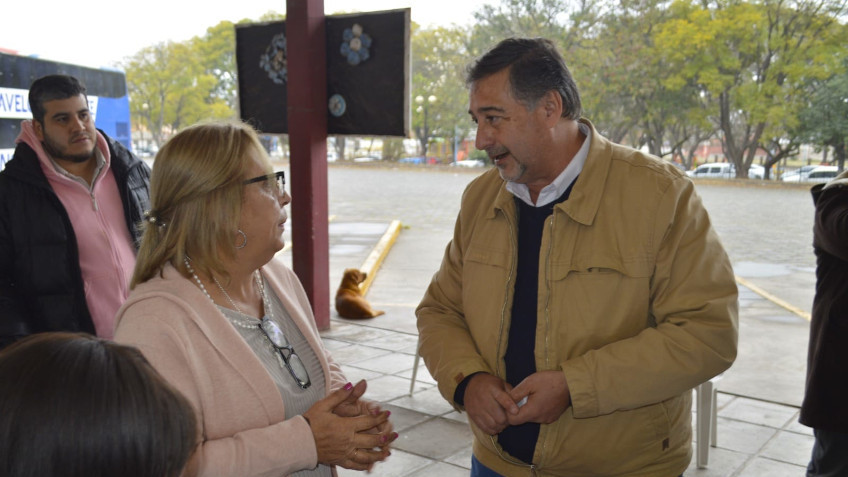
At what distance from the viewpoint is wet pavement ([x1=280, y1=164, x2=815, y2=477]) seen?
11.8 ft

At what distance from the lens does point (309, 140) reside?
217 inches

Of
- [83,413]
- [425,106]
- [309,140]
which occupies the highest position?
[425,106]

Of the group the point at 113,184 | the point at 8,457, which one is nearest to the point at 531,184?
the point at 8,457

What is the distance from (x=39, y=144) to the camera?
2814mm

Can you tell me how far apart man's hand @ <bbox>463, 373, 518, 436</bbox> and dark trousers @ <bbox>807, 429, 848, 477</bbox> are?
145 cm

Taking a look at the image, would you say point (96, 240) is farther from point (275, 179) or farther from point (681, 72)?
point (681, 72)

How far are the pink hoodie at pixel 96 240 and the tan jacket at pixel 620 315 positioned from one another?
1.65 metres

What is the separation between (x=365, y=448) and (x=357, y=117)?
4.12 m

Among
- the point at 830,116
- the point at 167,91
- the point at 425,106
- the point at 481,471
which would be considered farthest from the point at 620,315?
the point at 425,106

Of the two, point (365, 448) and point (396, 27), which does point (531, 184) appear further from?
point (396, 27)

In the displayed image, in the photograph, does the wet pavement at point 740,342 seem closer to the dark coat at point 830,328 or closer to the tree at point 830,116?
the dark coat at point 830,328

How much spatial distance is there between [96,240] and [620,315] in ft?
6.99

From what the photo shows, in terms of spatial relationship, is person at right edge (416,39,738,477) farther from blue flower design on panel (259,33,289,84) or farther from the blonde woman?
blue flower design on panel (259,33,289,84)

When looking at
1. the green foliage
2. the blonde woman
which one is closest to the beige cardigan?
the blonde woman
